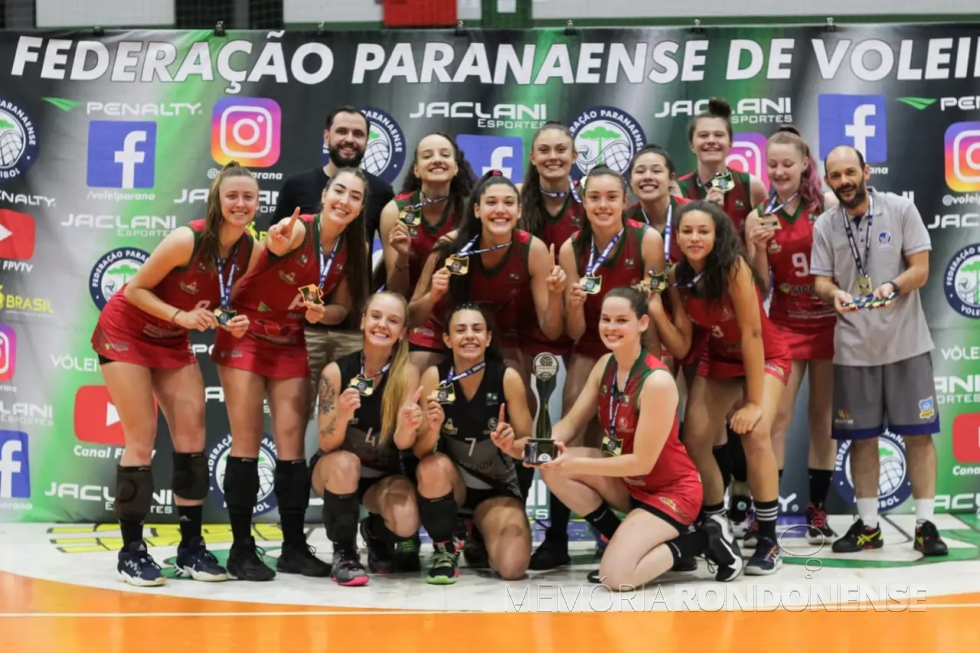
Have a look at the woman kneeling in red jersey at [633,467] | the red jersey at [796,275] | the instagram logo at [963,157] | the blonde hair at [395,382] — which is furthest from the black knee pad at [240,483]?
the instagram logo at [963,157]

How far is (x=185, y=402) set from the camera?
4859 mm

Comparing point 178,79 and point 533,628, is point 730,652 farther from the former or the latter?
point 178,79

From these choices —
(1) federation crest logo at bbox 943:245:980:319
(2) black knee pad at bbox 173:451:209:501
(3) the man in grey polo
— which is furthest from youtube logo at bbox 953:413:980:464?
(2) black knee pad at bbox 173:451:209:501

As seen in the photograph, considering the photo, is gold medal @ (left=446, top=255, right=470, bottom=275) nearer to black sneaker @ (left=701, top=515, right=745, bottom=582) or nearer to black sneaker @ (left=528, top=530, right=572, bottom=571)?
black sneaker @ (left=528, top=530, right=572, bottom=571)

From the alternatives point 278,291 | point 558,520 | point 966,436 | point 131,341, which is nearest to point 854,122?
point 966,436

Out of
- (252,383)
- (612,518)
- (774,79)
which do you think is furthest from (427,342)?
(774,79)

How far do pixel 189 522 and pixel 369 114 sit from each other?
7.71 feet

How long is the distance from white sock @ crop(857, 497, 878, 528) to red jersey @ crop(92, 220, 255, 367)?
3.07 metres

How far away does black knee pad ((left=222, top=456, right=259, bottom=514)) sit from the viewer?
16.2 ft

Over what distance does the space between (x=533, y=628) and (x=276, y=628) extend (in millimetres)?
928

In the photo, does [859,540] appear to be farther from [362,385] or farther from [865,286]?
[362,385]

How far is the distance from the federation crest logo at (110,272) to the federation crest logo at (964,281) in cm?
422

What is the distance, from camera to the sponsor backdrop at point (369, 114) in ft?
19.9

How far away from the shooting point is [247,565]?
4.96 metres
